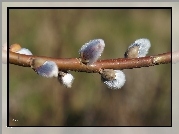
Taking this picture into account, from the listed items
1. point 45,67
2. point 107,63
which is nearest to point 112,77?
point 107,63

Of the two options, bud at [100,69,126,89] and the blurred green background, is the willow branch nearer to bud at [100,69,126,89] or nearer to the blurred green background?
bud at [100,69,126,89]

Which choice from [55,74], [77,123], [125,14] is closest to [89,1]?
[55,74]

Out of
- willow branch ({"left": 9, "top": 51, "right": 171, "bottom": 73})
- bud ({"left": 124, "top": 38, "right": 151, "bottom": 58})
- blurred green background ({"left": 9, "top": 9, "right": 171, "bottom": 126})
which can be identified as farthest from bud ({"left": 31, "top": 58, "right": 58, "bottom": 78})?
blurred green background ({"left": 9, "top": 9, "right": 171, "bottom": 126})

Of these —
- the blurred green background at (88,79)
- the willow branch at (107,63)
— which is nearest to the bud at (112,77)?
the willow branch at (107,63)

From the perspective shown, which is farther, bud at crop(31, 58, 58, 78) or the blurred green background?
the blurred green background

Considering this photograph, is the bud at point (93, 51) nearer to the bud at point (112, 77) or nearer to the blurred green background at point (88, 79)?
the bud at point (112, 77)
